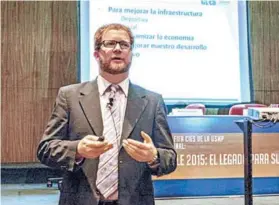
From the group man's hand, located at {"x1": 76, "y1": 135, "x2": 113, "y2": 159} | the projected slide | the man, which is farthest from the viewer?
the projected slide

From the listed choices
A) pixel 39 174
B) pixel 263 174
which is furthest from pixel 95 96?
pixel 39 174

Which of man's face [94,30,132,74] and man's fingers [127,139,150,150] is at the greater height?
man's face [94,30,132,74]

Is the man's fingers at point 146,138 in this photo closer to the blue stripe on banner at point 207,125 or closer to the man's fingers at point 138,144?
the man's fingers at point 138,144

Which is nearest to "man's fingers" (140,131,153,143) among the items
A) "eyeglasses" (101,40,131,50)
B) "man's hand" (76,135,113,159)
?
"man's hand" (76,135,113,159)

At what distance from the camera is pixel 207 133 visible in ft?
12.8

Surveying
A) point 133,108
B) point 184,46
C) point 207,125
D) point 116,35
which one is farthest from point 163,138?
point 184,46

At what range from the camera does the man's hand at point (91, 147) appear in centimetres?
137

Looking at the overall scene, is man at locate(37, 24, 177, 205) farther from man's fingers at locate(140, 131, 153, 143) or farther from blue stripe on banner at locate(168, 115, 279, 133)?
blue stripe on banner at locate(168, 115, 279, 133)

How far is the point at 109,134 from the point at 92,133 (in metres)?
0.05

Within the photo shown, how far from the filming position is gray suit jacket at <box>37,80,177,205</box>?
58.5 inches

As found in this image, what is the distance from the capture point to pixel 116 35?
5.07 ft

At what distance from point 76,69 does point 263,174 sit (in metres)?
2.20

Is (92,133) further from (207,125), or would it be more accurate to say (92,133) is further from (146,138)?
(207,125)

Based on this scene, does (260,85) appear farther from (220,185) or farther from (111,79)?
(111,79)
